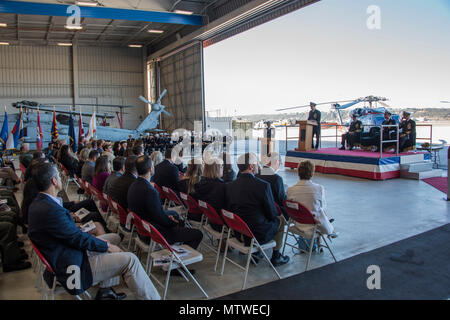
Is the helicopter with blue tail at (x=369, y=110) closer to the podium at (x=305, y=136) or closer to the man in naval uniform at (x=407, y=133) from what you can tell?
the man in naval uniform at (x=407, y=133)

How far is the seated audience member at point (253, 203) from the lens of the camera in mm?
3145

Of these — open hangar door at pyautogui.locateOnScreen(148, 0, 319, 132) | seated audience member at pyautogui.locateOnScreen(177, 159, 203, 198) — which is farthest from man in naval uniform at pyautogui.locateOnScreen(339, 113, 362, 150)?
seated audience member at pyautogui.locateOnScreen(177, 159, 203, 198)

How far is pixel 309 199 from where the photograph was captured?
133 inches

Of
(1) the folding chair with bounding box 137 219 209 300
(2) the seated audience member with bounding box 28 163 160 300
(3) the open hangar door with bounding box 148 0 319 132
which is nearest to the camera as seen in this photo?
(2) the seated audience member with bounding box 28 163 160 300

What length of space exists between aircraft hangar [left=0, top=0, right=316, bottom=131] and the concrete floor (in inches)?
376

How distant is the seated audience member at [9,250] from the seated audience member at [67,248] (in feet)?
4.90

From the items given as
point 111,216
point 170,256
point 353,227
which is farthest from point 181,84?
point 170,256

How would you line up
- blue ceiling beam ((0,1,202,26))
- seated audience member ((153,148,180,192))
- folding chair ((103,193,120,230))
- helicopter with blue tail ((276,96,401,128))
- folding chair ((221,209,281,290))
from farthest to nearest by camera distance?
blue ceiling beam ((0,1,202,26))
helicopter with blue tail ((276,96,401,128))
seated audience member ((153,148,180,192))
folding chair ((103,193,120,230))
folding chair ((221,209,281,290))

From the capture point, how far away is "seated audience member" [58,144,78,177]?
7152mm

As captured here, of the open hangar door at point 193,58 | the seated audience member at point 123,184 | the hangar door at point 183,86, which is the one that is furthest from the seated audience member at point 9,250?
the hangar door at point 183,86

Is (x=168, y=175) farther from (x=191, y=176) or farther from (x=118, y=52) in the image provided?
(x=118, y=52)

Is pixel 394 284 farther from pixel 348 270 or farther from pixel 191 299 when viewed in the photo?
pixel 191 299

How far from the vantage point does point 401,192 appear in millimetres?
6812

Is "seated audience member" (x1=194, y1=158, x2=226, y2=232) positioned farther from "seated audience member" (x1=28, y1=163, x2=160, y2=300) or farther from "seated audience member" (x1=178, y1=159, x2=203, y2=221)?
"seated audience member" (x1=28, y1=163, x2=160, y2=300)
